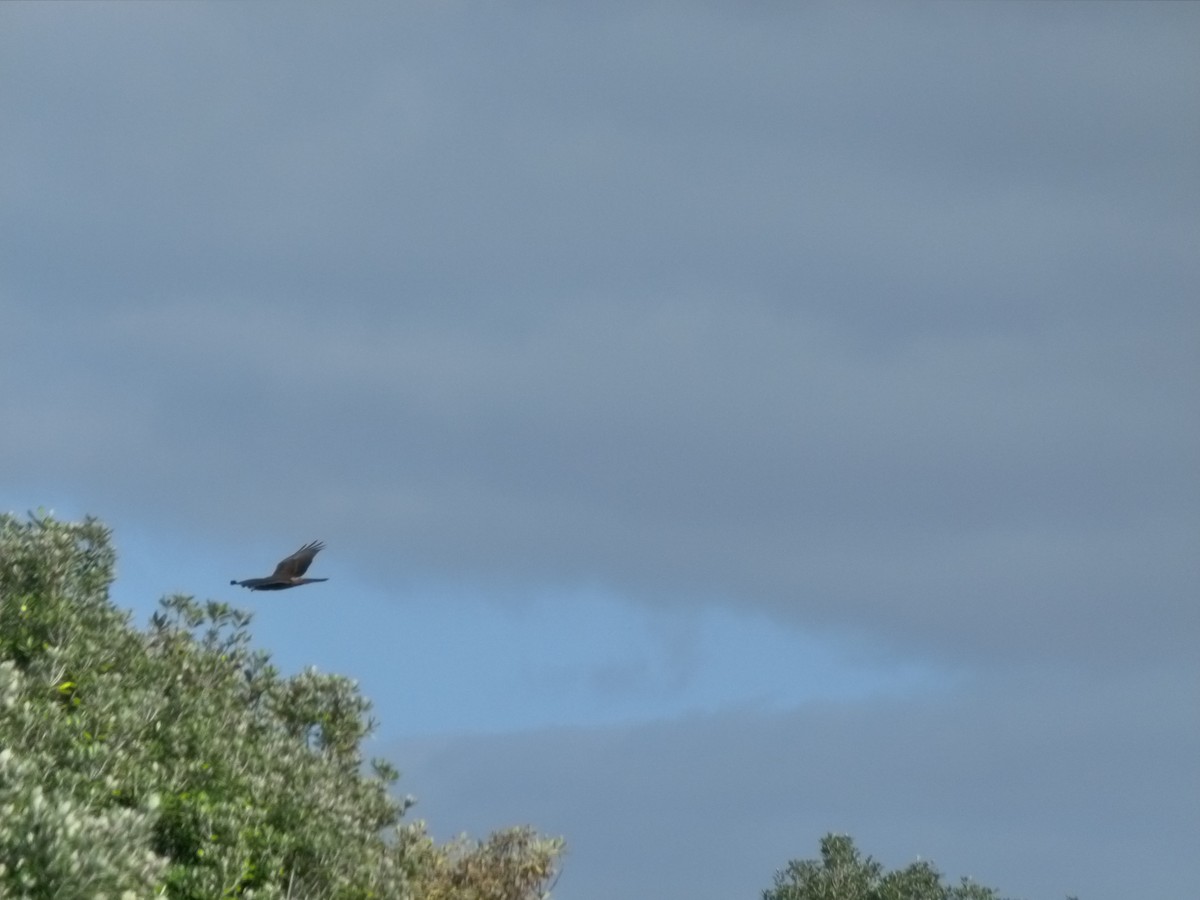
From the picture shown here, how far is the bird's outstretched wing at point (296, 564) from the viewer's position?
1435 inches

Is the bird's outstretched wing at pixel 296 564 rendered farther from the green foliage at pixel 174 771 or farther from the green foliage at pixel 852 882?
the green foliage at pixel 852 882

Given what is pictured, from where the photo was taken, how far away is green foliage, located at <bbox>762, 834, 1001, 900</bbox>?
47.2 metres

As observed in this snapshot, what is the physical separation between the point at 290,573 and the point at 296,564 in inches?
10.9

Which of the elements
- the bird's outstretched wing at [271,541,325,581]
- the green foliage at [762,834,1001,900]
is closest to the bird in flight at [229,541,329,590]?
the bird's outstretched wing at [271,541,325,581]

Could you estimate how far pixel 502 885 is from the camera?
1489 inches

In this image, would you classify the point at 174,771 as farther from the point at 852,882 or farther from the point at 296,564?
the point at 852,882

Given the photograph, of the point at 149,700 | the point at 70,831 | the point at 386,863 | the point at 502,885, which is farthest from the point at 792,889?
the point at 70,831

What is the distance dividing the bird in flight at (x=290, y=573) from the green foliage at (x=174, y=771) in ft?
8.32

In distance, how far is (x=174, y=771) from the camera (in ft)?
99.0

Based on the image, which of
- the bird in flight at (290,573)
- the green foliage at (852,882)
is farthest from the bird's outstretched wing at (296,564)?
the green foliage at (852,882)

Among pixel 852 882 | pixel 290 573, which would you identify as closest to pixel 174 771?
pixel 290 573

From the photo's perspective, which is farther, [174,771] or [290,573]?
[290,573]

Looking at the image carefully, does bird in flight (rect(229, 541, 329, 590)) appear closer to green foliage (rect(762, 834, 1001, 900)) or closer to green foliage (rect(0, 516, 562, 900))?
green foliage (rect(0, 516, 562, 900))

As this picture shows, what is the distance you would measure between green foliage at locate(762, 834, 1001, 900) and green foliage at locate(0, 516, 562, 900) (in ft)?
39.1
